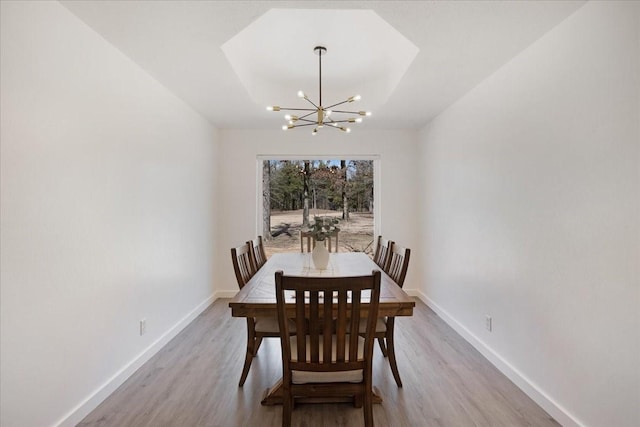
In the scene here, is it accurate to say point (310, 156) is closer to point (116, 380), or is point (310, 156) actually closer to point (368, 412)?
point (116, 380)

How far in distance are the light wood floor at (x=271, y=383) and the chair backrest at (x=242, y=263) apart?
73 cm

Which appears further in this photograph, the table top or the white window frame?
the white window frame

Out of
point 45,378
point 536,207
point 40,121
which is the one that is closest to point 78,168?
point 40,121

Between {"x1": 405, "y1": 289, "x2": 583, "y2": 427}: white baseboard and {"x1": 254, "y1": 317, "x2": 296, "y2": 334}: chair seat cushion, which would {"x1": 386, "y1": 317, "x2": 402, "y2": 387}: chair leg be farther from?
{"x1": 405, "y1": 289, "x2": 583, "y2": 427}: white baseboard

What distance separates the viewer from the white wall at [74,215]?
1.55 meters

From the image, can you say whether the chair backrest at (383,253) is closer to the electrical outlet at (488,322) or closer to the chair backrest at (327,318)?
the electrical outlet at (488,322)

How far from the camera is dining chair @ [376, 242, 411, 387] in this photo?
227cm

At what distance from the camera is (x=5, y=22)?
1500 millimetres

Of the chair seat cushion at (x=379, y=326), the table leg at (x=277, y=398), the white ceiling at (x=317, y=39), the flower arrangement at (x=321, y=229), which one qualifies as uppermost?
the white ceiling at (x=317, y=39)

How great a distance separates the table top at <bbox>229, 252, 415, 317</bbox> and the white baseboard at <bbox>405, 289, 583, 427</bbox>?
111 centimetres

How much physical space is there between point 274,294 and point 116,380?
1.36 metres

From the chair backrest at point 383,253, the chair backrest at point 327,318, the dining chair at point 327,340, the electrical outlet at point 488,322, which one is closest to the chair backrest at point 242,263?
the dining chair at point 327,340

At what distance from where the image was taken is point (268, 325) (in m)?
2.26

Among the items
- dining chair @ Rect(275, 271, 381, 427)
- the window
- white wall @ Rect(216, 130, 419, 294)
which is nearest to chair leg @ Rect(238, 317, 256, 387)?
dining chair @ Rect(275, 271, 381, 427)
